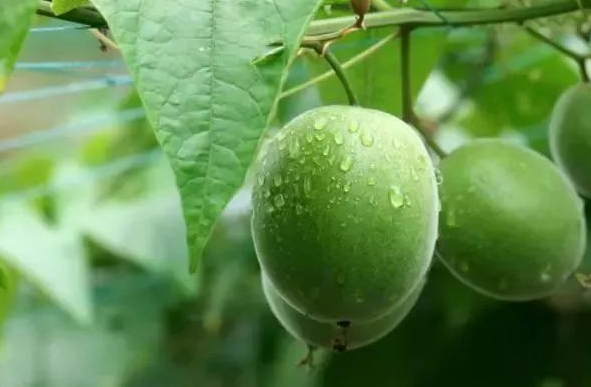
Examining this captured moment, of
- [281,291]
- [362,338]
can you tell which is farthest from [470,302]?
[281,291]

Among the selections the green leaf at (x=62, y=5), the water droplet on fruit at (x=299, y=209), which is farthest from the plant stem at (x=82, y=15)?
the water droplet on fruit at (x=299, y=209)

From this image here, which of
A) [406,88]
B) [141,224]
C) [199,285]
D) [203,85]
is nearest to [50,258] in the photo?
[141,224]

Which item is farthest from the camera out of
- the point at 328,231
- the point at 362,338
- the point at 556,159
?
the point at 556,159

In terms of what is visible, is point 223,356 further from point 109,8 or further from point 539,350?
point 109,8

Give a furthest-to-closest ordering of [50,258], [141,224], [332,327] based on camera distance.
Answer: [141,224]
[50,258]
[332,327]

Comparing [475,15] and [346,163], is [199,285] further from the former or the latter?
[346,163]

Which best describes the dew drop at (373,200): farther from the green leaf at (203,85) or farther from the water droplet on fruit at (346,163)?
the green leaf at (203,85)
